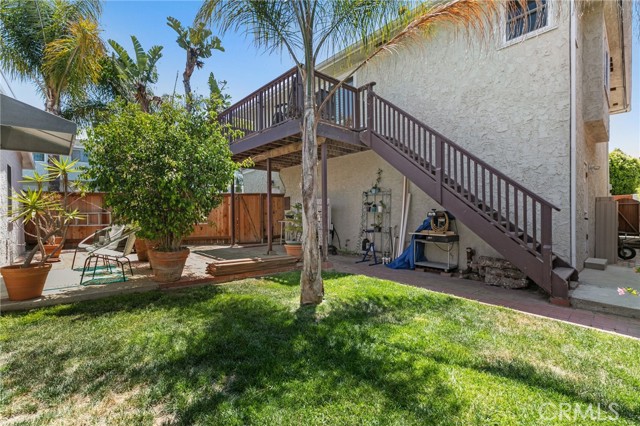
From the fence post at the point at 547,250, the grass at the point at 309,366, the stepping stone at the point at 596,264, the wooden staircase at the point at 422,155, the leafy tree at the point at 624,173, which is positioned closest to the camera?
the grass at the point at 309,366

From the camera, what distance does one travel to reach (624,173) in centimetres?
2008

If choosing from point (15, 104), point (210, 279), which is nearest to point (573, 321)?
point (210, 279)

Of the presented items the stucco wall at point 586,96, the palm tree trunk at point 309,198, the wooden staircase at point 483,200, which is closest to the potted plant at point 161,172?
the palm tree trunk at point 309,198

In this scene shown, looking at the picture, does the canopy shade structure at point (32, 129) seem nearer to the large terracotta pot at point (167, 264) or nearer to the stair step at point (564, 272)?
the large terracotta pot at point (167, 264)

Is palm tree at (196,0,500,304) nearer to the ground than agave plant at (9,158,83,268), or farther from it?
farther from it

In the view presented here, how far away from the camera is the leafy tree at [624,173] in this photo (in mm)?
19922

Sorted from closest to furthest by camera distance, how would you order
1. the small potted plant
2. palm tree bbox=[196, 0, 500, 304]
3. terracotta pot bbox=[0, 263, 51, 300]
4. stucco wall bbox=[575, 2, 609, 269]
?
palm tree bbox=[196, 0, 500, 304] → terracotta pot bbox=[0, 263, 51, 300] → stucco wall bbox=[575, 2, 609, 269] → the small potted plant

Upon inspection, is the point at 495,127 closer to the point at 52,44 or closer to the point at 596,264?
the point at 596,264

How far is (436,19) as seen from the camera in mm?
4176

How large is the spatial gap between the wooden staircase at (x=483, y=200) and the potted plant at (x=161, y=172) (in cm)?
378

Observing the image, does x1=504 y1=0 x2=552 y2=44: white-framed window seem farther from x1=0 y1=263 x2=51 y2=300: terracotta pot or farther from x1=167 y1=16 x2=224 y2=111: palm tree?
x1=167 y1=16 x2=224 y2=111: palm tree

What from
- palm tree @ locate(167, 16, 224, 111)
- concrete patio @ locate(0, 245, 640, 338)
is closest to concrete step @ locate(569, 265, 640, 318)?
concrete patio @ locate(0, 245, 640, 338)

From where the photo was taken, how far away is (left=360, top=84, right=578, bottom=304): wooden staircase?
16.1 feet

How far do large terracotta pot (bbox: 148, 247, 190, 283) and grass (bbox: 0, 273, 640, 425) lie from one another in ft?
4.15
